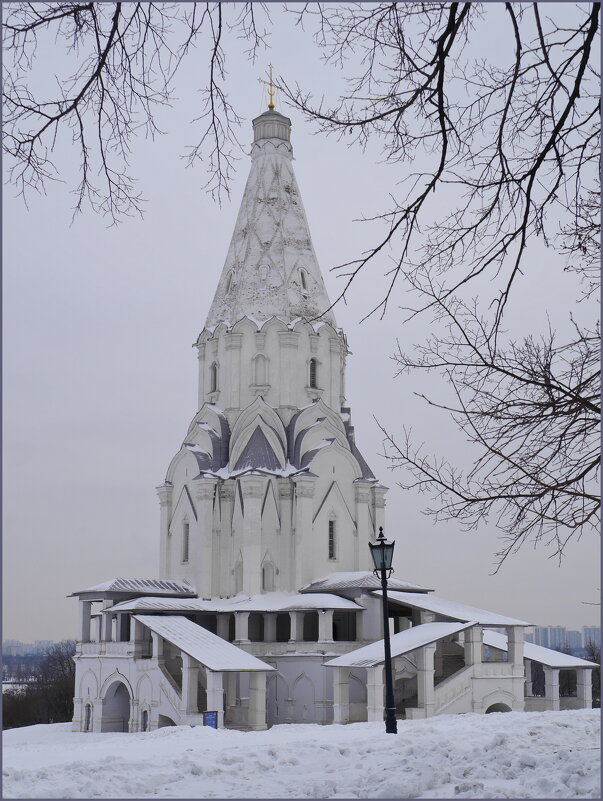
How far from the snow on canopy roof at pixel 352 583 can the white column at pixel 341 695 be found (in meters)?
4.08

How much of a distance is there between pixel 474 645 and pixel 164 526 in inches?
548

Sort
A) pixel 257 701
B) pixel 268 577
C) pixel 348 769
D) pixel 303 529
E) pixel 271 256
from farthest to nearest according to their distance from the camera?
1. pixel 271 256
2. pixel 303 529
3. pixel 268 577
4. pixel 257 701
5. pixel 348 769

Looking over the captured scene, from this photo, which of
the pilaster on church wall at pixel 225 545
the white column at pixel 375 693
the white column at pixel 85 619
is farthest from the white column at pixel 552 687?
the white column at pixel 85 619

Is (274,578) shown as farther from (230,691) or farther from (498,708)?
(498,708)

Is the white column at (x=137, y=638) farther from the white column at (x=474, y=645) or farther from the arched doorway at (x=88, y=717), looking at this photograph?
the white column at (x=474, y=645)

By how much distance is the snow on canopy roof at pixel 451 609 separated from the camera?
28797 millimetres

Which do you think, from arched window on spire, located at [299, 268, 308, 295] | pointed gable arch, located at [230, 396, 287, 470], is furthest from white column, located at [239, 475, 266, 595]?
arched window on spire, located at [299, 268, 308, 295]

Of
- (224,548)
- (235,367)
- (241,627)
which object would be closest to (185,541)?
(224,548)

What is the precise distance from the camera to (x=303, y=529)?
112 feet

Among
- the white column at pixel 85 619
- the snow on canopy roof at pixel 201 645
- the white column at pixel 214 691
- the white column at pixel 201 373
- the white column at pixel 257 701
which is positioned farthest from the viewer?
the white column at pixel 201 373

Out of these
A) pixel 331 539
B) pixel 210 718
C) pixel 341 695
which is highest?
pixel 331 539

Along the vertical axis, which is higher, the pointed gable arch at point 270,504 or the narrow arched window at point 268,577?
the pointed gable arch at point 270,504

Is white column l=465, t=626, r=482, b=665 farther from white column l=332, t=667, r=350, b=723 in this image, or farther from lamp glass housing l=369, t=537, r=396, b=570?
lamp glass housing l=369, t=537, r=396, b=570

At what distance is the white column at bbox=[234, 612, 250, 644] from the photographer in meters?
31.5
